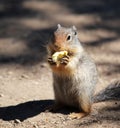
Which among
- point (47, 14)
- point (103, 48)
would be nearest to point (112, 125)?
point (103, 48)

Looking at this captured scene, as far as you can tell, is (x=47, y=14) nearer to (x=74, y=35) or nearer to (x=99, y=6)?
(x=99, y=6)

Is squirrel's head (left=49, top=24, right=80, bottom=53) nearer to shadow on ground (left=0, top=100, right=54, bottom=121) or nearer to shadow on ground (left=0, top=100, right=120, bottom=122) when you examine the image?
shadow on ground (left=0, top=100, right=120, bottom=122)

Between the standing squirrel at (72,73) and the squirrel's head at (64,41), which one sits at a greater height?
the squirrel's head at (64,41)

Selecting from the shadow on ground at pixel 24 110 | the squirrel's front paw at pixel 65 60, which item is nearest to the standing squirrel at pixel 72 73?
the squirrel's front paw at pixel 65 60

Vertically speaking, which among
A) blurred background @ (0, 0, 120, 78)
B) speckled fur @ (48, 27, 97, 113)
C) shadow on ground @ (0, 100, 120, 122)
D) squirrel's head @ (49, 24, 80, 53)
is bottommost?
shadow on ground @ (0, 100, 120, 122)

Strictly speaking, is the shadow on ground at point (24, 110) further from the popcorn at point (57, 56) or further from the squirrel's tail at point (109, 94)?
the popcorn at point (57, 56)

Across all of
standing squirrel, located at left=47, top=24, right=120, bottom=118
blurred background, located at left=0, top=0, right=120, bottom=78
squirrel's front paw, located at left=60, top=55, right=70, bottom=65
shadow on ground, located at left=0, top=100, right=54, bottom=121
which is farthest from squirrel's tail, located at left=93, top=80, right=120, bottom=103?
blurred background, located at left=0, top=0, right=120, bottom=78

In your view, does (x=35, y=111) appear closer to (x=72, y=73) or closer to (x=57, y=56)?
(x=72, y=73)

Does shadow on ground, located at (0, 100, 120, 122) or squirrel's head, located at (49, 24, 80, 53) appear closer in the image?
squirrel's head, located at (49, 24, 80, 53)
